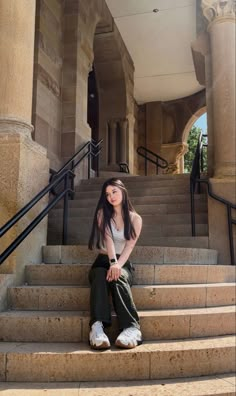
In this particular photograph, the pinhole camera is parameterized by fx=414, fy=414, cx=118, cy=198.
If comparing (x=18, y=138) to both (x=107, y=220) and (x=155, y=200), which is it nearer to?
(x=107, y=220)

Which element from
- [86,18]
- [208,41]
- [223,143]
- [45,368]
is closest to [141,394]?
[45,368]

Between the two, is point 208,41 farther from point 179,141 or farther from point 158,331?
point 179,141

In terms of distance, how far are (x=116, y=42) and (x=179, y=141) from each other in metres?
6.95

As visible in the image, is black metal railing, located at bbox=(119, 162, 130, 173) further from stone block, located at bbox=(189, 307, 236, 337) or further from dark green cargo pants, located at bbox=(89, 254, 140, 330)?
dark green cargo pants, located at bbox=(89, 254, 140, 330)

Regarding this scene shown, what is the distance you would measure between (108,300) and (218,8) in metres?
5.22

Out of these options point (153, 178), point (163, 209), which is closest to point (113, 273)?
point (163, 209)

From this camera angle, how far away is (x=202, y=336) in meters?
3.36

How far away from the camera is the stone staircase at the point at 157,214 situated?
228 inches

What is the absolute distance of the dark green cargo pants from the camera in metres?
3.06

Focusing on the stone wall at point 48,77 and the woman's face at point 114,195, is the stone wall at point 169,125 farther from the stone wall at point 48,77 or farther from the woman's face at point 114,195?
the woman's face at point 114,195

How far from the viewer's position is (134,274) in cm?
384

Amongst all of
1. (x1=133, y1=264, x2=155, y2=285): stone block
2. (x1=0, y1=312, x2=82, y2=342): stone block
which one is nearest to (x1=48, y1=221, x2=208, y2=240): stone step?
(x1=133, y1=264, x2=155, y2=285): stone block

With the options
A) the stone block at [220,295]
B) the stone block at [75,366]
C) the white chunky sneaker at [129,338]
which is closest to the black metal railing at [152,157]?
the stone block at [220,295]

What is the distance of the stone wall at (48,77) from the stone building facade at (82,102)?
2cm
